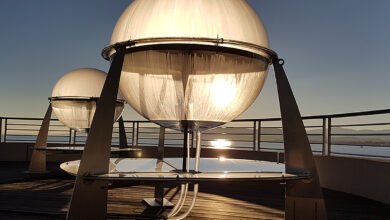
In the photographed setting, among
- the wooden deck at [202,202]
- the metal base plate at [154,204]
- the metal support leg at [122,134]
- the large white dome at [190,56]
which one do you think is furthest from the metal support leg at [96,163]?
the metal support leg at [122,134]

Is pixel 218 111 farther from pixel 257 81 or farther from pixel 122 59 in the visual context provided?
pixel 122 59

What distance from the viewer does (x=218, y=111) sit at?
90.0 inches

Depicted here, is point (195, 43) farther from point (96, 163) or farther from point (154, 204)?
point (154, 204)

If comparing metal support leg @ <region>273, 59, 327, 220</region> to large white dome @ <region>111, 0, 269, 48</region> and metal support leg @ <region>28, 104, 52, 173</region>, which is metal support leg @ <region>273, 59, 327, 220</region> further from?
metal support leg @ <region>28, 104, 52, 173</region>

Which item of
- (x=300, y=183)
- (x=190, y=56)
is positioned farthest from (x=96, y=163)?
(x=300, y=183)

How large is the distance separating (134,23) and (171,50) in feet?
0.97

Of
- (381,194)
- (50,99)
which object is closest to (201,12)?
(381,194)

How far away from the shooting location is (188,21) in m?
2.08

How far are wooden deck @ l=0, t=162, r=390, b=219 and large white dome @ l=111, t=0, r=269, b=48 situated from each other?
1.80 meters

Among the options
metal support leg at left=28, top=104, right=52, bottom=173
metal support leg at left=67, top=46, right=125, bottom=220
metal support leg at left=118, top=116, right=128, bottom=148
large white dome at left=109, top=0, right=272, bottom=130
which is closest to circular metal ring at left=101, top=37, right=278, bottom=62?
large white dome at left=109, top=0, right=272, bottom=130

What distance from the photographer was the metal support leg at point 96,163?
198 centimetres

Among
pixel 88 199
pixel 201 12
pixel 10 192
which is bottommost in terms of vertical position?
pixel 10 192

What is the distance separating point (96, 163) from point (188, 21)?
3.05ft

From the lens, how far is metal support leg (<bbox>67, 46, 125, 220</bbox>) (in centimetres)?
198
